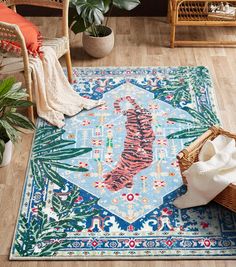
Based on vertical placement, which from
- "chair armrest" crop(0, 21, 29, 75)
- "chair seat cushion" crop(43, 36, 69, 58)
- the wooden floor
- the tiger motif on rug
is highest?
A: "chair armrest" crop(0, 21, 29, 75)

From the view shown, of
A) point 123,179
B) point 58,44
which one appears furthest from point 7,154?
point 58,44

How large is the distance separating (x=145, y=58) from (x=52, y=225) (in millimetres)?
1822

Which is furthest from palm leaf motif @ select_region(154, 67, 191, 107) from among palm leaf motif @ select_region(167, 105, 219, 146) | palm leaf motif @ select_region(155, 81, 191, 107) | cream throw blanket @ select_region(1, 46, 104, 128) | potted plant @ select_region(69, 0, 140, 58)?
potted plant @ select_region(69, 0, 140, 58)

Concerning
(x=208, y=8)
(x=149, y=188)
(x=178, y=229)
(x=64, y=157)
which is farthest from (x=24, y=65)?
(x=208, y=8)

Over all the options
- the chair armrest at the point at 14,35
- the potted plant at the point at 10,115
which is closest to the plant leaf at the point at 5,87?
the potted plant at the point at 10,115

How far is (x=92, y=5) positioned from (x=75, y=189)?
139 centimetres

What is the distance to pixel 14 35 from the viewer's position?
11.4 feet

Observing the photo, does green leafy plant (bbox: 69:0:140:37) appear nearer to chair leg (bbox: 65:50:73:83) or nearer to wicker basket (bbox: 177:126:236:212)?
chair leg (bbox: 65:50:73:83)

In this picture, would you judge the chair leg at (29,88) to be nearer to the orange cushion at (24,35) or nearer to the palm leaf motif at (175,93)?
the orange cushion at (24,35)

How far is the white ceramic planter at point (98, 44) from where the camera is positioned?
4309mm

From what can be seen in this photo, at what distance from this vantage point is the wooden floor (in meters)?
3.32

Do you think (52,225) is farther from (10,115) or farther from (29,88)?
(29,88)

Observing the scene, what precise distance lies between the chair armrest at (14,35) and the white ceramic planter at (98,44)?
916mm

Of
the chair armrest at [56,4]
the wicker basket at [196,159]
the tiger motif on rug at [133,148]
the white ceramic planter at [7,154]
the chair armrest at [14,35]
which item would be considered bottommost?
the tiger motif on rug at [133,148]
